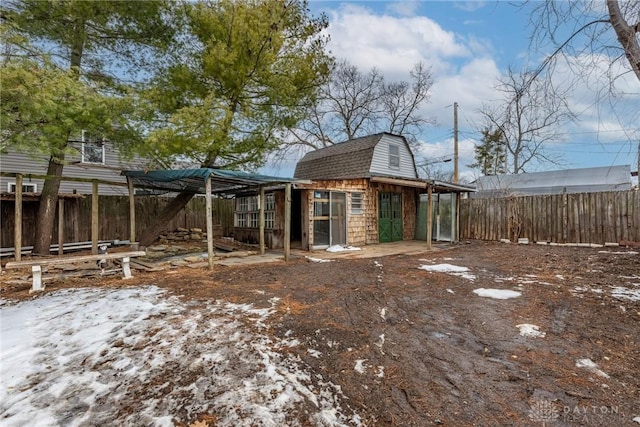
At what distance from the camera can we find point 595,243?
1043 cm

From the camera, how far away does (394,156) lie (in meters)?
15.3

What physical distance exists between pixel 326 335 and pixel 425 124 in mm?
22116

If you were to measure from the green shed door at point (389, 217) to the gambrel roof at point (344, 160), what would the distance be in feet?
4.66

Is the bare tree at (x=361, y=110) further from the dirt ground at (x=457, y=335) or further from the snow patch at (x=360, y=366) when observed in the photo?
the snow patch at (x=360, y=366)

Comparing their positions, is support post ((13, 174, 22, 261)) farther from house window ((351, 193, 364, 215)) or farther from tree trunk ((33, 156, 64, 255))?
house window ((351, 193, 364, 215))

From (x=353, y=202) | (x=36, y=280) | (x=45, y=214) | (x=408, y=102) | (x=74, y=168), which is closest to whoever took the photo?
(x=36, y=280)

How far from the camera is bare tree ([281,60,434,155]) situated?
22469 millimetres

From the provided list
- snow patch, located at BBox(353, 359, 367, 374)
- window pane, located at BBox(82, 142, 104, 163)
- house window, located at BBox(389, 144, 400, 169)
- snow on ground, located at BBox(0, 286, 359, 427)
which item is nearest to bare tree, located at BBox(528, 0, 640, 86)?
snow patch, located at BBox(353, 359, 367, 374)

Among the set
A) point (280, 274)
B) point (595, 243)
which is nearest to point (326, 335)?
point (280, 274)

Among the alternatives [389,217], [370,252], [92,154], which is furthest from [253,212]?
[92,154]

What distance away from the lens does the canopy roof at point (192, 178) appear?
7.04 metres

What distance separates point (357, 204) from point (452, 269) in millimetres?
5112

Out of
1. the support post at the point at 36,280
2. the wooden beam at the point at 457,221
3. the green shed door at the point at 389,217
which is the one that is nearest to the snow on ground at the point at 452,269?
the green shed door at the point at 389,217

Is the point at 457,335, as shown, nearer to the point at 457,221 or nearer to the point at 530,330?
the point at 530,330
